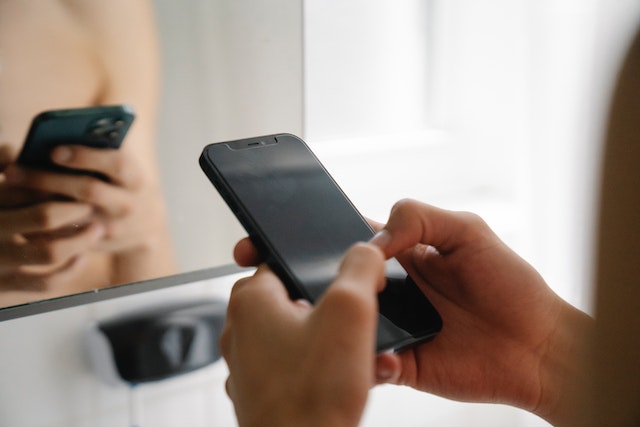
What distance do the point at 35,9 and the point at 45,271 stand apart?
0.66 ft

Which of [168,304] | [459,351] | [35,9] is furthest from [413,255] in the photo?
[35,9]

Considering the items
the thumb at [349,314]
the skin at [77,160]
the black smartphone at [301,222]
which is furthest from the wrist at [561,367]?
the skin at [77,160]

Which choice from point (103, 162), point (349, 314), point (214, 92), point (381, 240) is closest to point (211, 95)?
point (214, 92)

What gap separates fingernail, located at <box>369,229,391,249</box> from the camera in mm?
413

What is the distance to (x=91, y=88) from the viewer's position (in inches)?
18.2

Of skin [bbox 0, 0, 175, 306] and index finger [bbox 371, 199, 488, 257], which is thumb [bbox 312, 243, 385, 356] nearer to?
index finger [bbox 371, 199, 488, 257]

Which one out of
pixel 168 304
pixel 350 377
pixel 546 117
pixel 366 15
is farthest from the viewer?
pixel 546 117

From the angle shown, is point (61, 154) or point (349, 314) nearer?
point (349, 314)

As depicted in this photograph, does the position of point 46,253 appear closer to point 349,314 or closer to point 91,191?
point 91,191

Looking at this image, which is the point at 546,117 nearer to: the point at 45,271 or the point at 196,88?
the point at 196,88

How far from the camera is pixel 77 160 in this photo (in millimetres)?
450

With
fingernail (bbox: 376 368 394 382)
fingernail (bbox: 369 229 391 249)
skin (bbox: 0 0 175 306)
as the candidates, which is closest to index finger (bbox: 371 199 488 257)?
fingernail (bbox: 369 229 391 249)

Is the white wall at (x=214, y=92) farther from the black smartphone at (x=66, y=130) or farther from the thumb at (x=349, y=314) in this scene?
the thumb at (x=349, y=314)

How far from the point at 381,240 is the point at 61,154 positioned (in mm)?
252
